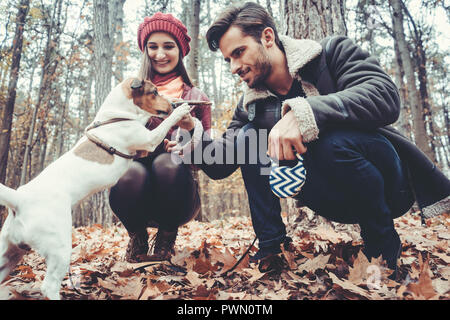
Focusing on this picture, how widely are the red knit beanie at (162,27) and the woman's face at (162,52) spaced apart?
42 mm

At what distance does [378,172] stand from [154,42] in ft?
6.97

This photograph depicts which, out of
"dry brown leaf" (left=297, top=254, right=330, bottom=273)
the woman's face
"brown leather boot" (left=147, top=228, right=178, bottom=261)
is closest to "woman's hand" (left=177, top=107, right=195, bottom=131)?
the woman's face

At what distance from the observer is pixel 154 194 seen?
234 centimetres

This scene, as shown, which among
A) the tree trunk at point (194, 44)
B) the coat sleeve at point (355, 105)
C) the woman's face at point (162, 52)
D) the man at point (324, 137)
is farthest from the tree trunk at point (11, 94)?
the coat sleeve at point (355, 105)

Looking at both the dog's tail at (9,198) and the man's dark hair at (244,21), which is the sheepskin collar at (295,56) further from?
the dog's tail at (9,198)

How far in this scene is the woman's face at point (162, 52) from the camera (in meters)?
2.50

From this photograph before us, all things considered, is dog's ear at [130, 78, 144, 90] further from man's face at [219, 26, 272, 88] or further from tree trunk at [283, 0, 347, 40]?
tree trunk at [283, 0, 347, 40]

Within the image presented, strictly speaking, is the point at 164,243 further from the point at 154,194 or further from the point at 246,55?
the point at 246,55

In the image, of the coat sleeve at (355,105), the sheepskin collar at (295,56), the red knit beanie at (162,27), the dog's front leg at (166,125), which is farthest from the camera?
the red knit beanie at (162,27)

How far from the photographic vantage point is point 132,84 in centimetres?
212

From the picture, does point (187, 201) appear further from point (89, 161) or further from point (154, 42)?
point (154, 42)

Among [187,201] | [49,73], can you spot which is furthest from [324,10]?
[49,73]

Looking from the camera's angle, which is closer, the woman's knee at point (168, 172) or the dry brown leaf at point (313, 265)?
the dry brown leaf at point (313, 265)
